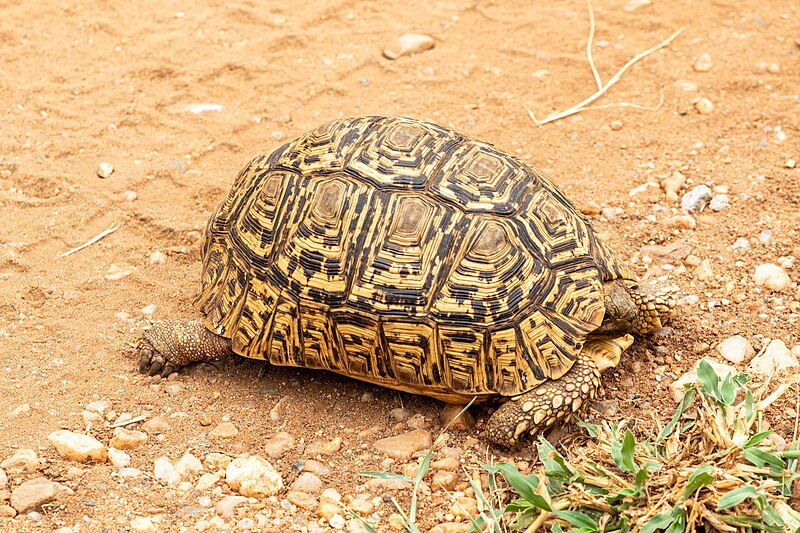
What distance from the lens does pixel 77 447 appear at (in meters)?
3.38

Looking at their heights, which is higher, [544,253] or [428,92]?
[544,253]

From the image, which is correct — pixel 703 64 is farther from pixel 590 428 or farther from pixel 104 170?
pixel 104 170

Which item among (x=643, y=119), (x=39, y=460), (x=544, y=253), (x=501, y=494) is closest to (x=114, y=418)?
(x=39, y=460)

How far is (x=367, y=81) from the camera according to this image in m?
6.46

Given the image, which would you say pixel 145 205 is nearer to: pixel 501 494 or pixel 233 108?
pixel 233 108

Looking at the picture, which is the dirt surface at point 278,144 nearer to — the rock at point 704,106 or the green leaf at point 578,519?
the rock at point 704,106

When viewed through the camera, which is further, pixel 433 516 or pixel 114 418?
pixel 114 418

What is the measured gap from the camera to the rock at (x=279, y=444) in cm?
357

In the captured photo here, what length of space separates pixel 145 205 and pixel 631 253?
10.0 ft

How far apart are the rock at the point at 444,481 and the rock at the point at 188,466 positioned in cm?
98

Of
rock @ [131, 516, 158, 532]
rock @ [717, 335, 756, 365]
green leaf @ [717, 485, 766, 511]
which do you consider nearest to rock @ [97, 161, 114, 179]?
rock @ [131, 516, 158, 532]

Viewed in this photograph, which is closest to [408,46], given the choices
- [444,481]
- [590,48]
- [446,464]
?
[590,48]

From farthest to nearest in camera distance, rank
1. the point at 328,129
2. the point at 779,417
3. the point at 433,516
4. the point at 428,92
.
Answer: the point at 428,92 < the point at 328,129 < the point at 779,417 < the point at 433,516

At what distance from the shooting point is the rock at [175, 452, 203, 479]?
3.39 m
